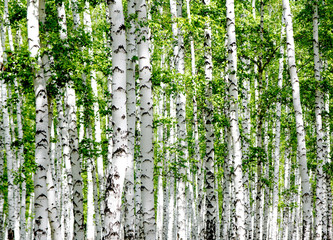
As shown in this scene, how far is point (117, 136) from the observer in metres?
5.79

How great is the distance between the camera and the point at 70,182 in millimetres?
12500

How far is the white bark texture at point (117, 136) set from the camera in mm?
5496

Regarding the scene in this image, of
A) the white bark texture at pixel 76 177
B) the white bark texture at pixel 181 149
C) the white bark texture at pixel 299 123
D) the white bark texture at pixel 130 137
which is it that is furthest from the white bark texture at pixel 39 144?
the white bark texture at pixel 299 123

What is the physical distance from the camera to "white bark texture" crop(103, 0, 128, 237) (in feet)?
18.0

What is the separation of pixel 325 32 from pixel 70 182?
13.0 meters

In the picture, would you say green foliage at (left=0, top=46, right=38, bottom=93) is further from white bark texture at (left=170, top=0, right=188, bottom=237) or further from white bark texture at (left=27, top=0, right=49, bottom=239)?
white bark texture at (left=170, top=0, right=188, bottom=237)

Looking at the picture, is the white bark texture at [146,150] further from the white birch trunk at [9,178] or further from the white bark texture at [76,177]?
the white birch trunk at [9,178]

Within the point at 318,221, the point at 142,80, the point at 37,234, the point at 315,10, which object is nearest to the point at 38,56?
the point at 142,80

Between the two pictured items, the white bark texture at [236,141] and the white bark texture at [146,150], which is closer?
the white bark texture at [146,150]

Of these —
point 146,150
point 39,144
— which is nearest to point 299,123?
point 146,150

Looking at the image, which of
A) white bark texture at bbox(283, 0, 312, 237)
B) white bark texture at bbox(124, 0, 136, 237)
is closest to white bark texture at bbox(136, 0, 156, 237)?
white bark texture at bbox(124, 0, 136, 237)

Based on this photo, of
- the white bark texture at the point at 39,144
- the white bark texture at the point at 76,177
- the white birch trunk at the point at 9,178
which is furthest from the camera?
the white birch trunk at the point at 9,178

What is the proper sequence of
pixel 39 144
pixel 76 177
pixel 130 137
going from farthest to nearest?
1. pixel 76 177
2. pixel 130 137
3. pixel 39 144

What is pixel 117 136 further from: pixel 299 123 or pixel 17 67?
pixel 299 123
